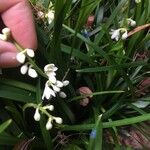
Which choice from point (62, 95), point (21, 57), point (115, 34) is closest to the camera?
point (21, 57)

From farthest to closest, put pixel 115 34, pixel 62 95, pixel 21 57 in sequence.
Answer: pixel 115 34
pixel 62 95
pixel 21 57

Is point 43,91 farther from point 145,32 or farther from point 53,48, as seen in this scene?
point 145,32

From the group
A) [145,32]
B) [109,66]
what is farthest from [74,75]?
[145,32]

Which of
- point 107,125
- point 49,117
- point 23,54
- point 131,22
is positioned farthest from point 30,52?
point 131,22

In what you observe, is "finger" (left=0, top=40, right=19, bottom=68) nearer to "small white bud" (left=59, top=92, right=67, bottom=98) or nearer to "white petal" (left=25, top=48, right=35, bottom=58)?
"white petal" (left=25, top=48, right=35, bottom=58)

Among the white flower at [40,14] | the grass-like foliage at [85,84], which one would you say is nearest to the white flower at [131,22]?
the grass-like foliage at [85,84]

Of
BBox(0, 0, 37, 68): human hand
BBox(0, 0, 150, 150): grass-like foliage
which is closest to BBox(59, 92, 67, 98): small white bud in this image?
BBox(0, 0, 150, 150): grass-like foliage

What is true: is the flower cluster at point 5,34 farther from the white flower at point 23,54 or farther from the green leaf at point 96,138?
the green leaf at point 96,138

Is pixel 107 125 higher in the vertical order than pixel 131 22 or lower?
lower

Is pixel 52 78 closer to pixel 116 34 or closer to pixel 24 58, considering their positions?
pixel 24 58

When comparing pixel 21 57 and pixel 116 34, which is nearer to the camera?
pixel 21 57
